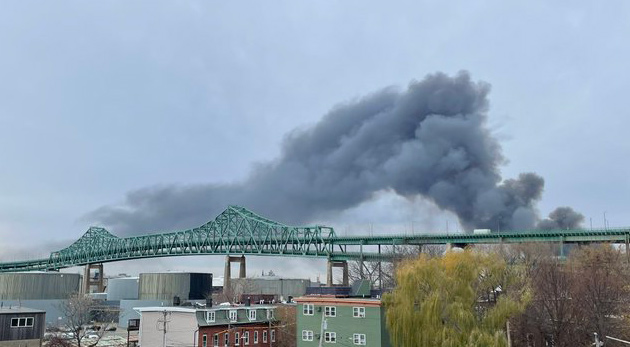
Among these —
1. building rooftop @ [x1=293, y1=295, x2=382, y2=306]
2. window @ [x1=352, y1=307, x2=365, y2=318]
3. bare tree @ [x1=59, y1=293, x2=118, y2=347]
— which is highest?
building rooftop @ [x1=293, y1=295, x2=382, y2=306]

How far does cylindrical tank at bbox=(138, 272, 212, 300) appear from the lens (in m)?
124

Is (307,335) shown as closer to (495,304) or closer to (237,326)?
(237,326)

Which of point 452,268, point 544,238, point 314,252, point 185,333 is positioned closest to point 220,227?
point 314,252

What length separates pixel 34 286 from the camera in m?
120

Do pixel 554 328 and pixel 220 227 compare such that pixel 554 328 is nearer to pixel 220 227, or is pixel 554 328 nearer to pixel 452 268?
pixel 452 268

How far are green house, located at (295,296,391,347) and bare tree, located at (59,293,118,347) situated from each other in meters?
34.9

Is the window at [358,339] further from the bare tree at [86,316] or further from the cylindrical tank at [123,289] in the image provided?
the cylindrical tank at [123,289]

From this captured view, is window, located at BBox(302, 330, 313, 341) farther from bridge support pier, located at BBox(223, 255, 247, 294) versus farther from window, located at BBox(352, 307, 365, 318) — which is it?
bridge support pier, located at BBox(223, 255, 247, 294)

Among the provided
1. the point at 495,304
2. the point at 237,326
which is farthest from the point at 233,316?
the point at 495,304

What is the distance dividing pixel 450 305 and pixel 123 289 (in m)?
125

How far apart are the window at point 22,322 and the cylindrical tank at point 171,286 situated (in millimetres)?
72112

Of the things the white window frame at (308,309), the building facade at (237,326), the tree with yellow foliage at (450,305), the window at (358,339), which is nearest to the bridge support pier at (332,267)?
the building facade at (237,326)

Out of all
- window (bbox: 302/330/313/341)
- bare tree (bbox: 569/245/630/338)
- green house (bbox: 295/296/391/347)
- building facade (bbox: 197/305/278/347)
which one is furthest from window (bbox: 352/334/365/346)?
bare tree (bbox: 569/245/630/338)

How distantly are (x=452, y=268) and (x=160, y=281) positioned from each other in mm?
95971
